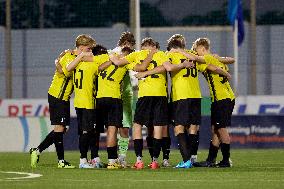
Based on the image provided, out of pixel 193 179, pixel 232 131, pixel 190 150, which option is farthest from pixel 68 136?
pixel 193 179

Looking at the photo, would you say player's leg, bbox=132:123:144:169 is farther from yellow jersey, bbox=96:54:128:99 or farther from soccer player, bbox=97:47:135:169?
yellow jersey, bbox=96:54:128:99

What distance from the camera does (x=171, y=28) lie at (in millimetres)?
42969

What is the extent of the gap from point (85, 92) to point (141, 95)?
3.27ft

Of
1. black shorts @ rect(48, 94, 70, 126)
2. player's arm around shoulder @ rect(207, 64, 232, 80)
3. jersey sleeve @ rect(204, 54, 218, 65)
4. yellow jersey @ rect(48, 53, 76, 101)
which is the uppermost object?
jersey sleeve @ rect(204, 54, 218, 65)

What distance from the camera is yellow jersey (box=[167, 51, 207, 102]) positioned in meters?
19.9

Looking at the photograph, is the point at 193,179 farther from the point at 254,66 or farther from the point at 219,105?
the point at 254,66

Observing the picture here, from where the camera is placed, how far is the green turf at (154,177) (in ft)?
53.0

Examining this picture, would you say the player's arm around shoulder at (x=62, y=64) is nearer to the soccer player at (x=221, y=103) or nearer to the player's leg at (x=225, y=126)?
the soccer player at (x=221, y=103)

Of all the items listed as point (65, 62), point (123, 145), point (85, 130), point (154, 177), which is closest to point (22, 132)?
point (123, 145)

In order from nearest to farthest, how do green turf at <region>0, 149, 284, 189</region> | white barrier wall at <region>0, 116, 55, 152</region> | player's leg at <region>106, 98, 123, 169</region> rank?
green turf at <region>0, 149, 284, 189</region>
player's leg at <region>106, 98, 123, 169</region>
white barrier wall at <region>0, 116, 55, 152</region>

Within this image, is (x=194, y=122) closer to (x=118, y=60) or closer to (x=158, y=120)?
(x=158, y=120)

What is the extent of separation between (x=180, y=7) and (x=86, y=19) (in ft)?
12.8

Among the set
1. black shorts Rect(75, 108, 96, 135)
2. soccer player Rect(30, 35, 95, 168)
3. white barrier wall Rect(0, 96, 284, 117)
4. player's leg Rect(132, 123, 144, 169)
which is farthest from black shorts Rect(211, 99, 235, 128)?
white barrier wall Rect(0, 96, 284, 117)

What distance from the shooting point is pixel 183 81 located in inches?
787
